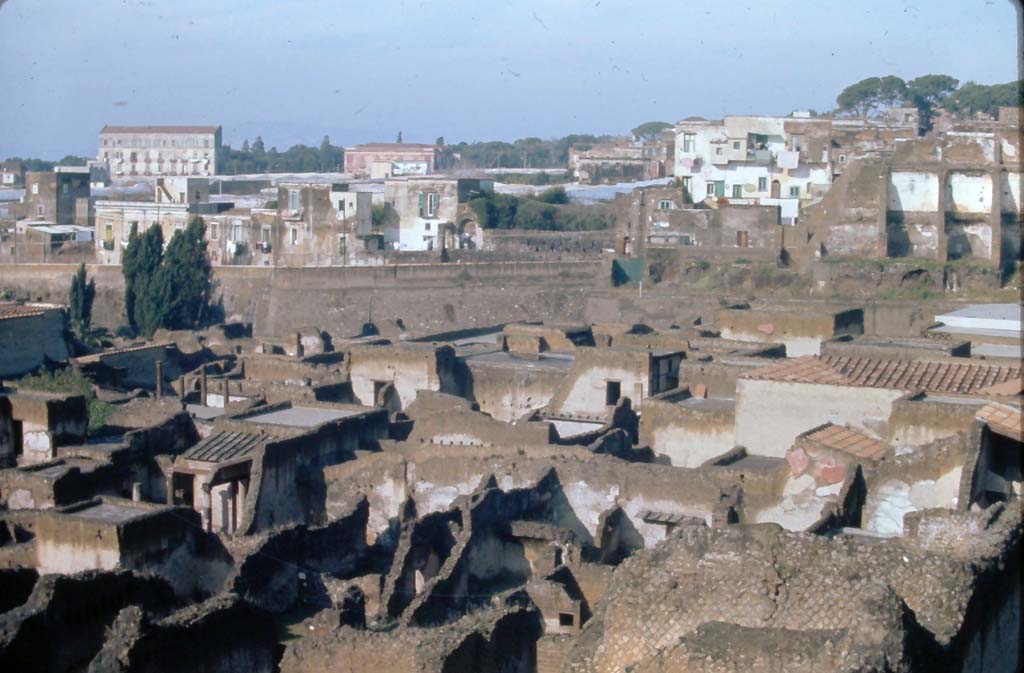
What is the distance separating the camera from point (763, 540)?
9453mm

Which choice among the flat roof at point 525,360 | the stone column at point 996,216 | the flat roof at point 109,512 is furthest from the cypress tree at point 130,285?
the flat roof at point 109,512

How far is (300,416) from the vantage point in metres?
21.4

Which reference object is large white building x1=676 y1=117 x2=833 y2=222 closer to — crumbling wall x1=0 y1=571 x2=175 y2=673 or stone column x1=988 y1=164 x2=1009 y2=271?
stone column x1=988 y1=164 x2=1009 y2=271

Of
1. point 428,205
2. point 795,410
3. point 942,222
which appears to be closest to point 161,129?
point 428,205

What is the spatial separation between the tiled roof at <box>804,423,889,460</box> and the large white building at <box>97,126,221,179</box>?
80.6 metres

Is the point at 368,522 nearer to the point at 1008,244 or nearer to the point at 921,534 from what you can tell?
the point at 921,534

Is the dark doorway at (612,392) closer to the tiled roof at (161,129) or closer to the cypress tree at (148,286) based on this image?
the cypress tree at (148,286)

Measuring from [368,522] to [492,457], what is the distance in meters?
1.81

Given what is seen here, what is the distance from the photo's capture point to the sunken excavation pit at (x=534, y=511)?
9.41 metres

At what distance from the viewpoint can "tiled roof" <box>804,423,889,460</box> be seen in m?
17.1

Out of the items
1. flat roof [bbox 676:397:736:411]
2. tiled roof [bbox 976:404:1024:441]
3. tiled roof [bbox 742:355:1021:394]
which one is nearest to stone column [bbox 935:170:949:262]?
flat roof [bbox 676:397:736:411]

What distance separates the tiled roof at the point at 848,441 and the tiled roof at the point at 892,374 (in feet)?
2.23

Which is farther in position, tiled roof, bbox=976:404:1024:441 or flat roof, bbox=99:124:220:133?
flat roof, bbox=99:124:220:133

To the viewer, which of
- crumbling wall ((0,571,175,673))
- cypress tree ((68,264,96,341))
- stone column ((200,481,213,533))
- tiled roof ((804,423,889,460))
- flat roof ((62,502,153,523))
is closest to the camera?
crumbling wall ((0,571,175,673))
